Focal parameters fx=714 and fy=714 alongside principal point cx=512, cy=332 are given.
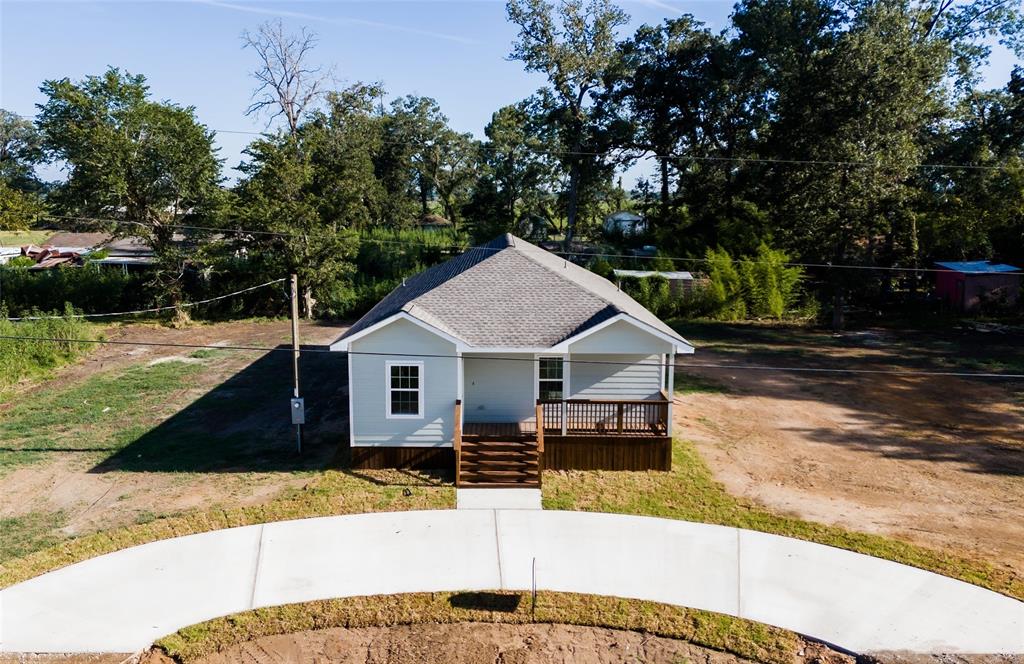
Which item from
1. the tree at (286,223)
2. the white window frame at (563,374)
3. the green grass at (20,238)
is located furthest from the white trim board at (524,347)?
the green grass at (20,238)

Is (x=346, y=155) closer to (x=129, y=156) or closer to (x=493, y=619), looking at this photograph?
(x=129, y=156)

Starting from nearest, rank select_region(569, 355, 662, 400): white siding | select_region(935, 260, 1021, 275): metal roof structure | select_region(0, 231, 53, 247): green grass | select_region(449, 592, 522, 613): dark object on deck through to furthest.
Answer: select_region(449, 592, 522, 613): dark object on deck → select_region(569, 355, 662, 400): white siding → select_region(935, 260, 1021, 275): metal roof structure → select_region(0, 231, 53, 247): green grass

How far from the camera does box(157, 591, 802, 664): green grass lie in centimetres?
940

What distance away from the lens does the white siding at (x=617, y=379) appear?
16344 millimetres

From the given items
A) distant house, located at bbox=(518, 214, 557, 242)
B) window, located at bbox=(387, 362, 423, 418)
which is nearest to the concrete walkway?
window, located at bbox=(387, 362, 423, 418)

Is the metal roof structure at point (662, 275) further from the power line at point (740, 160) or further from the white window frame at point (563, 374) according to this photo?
the white window frame at point (563, 374)

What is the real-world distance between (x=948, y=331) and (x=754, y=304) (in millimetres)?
8286

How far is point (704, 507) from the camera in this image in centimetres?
1356

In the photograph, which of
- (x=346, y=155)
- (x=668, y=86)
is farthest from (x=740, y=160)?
(x=346, y=155)

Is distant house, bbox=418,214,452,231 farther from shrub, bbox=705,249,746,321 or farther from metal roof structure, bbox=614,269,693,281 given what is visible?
shrub, bbox=705,249,746,321

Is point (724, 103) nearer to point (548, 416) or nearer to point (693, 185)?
point (693, 185)

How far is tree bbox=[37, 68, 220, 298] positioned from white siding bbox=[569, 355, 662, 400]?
2302 cm

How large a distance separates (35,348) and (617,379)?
20.2m

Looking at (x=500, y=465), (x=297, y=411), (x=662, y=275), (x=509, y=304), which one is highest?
(x=662, y=275)
